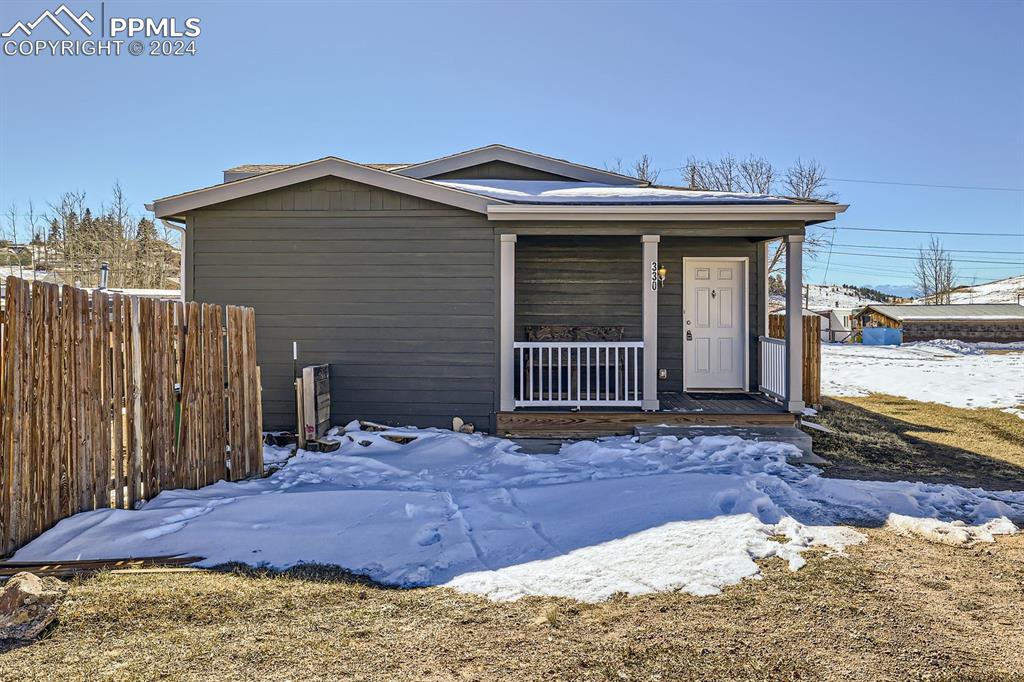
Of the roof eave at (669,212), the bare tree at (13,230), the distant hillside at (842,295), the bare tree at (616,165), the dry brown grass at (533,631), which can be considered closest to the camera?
the dry brown grass at (533,631)

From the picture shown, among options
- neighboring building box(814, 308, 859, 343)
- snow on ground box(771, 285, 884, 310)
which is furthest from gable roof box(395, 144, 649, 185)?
snow on ground box(771, 285, 884, 310)

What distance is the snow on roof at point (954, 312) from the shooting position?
104ft

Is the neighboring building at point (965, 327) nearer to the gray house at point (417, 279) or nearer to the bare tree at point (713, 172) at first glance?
the bare tree at point (713, 172)

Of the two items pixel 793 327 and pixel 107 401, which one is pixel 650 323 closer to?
pixel 793 327

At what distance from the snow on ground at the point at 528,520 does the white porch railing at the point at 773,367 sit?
1848mm

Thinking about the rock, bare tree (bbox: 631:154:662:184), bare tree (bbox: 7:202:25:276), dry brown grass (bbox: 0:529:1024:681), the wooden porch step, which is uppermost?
bare tree (bbox: 631:154:662:184)

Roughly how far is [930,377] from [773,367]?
9.21 m

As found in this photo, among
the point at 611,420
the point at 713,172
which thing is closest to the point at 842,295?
the point at 713,172

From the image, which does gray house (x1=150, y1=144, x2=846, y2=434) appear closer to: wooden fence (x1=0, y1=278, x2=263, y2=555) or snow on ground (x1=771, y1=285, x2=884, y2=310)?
wooden fence (x1=0, y1=278, x2=263, y2=555)

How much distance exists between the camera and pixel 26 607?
8.29ft

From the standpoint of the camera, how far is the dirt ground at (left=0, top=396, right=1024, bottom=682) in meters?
2.27

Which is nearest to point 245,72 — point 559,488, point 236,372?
point 236,372

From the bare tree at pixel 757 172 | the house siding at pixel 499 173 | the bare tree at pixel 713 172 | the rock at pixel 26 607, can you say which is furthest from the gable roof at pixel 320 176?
the bare tree at pixel 757 172

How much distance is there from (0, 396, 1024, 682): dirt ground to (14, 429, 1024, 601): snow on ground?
9.3 inches
